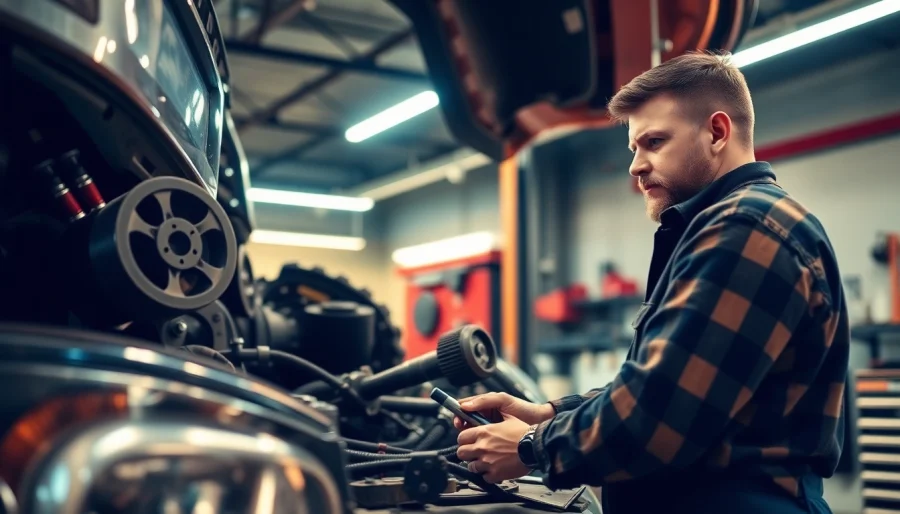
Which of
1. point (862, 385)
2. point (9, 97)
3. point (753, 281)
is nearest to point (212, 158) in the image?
point (9, 97)

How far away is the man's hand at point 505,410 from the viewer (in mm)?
1447

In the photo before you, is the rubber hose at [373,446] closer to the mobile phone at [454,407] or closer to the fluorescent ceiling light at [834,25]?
the mobile phone at [454,407]

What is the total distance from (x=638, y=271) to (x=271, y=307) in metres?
7.98

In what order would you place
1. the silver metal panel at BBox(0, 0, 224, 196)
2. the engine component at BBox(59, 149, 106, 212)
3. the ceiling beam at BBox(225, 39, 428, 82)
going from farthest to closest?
the ceiling beam at BBox(225, 39, 428, 82), the engine component at BBox(59, 149, 106, 212), the silver metal panel at BBox(0, 0, 224, 196)

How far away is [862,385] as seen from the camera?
18.5 ft

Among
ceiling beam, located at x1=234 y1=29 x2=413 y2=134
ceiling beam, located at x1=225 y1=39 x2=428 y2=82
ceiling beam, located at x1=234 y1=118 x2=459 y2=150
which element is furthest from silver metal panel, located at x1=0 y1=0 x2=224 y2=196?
ceiling beam, located at x1=234 y1=118 x2=459 y2=150

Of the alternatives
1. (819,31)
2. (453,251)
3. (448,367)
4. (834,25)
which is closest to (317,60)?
(453,251)

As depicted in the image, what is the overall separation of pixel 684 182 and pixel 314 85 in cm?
913

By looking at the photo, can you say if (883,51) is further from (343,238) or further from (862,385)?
(343,238)

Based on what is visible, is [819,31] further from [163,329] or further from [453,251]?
[163,329]

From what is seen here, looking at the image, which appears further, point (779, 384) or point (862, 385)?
point (862, 385)

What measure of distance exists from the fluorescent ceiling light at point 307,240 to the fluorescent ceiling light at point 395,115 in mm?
4095

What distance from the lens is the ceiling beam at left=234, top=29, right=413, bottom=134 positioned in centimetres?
891

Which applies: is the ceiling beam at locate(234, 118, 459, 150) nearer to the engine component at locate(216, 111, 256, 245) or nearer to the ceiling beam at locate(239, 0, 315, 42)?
the ceiling beam at locate(239, 0, 315, 42)
